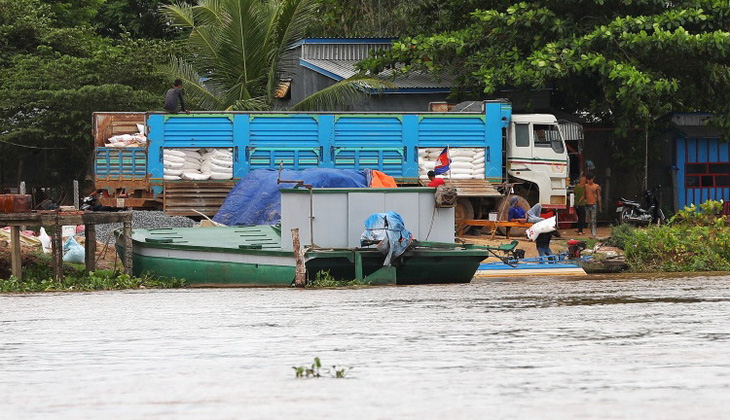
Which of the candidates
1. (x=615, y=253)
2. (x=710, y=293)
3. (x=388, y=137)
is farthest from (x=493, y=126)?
(x=710, y=293)

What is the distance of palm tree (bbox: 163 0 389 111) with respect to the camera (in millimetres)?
30359

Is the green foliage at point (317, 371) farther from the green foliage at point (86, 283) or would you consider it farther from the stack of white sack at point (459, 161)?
the stack of white sack at point (459, 161)

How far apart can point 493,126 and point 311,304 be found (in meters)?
12.4

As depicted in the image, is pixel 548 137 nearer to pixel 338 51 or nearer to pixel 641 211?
pixel 641 211

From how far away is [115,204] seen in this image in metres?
26.5

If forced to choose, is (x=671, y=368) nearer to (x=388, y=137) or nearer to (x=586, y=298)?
(x=586, y=298)

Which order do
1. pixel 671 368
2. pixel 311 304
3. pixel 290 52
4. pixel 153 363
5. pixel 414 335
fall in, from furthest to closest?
1. pixel 290 52
2. pixel 311 304
3. pixel 414 335
4. pixel 153 363
5. pixel 671 368

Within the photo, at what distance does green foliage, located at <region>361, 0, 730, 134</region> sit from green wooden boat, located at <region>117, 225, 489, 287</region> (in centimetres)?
946

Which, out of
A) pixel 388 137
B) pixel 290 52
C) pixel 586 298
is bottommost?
pixel 586 298

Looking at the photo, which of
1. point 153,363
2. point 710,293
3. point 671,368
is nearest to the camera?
point 671,368

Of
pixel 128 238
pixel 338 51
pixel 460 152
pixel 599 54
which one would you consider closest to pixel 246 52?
pixel 338 51

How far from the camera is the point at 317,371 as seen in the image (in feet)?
30.2

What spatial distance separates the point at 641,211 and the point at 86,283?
46.4 ft

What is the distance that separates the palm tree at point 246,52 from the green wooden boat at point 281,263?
10.5 metres
